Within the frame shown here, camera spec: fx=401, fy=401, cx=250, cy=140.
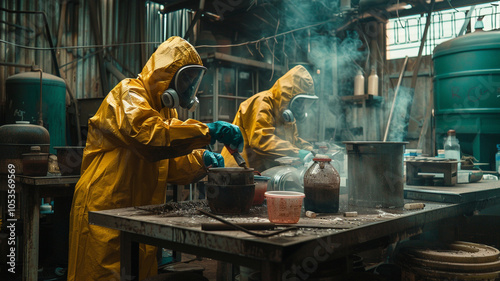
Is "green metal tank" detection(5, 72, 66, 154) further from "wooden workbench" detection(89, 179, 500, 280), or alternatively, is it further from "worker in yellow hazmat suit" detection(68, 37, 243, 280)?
"wooden workbench" detection(89, 179, 500, 280)

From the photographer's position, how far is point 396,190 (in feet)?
6.37

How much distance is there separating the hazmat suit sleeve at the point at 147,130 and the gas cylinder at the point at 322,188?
2.17ft

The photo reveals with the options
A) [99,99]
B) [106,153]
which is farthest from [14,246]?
[99,99]

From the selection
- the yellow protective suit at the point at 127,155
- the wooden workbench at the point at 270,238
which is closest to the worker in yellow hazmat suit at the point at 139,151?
the yellow protective suit at the point at 127,155

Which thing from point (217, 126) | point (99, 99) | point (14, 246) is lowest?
point (14, 246)

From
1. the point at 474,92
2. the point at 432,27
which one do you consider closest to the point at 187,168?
the point at 474,92

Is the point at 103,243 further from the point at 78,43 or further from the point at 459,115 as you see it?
the point at 78,43

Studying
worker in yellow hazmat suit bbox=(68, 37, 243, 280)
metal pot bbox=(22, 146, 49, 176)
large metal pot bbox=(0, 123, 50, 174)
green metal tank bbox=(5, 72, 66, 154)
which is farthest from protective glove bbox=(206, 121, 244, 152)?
green metal tank bbox=(5, 72, 66, 154)

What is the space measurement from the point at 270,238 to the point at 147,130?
1077mm

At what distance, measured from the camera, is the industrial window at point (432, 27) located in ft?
18.7

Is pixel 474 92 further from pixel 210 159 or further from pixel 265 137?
pixel 210 159

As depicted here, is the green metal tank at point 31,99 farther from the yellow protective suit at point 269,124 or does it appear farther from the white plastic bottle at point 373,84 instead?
the white plastic bottle at point 373,84

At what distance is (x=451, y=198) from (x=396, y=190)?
1.26 ft

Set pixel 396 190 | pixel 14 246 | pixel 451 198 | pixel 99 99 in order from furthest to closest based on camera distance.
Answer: pixel 99 99, pixel 14 246, pixel 451 198, pixel 396 190
